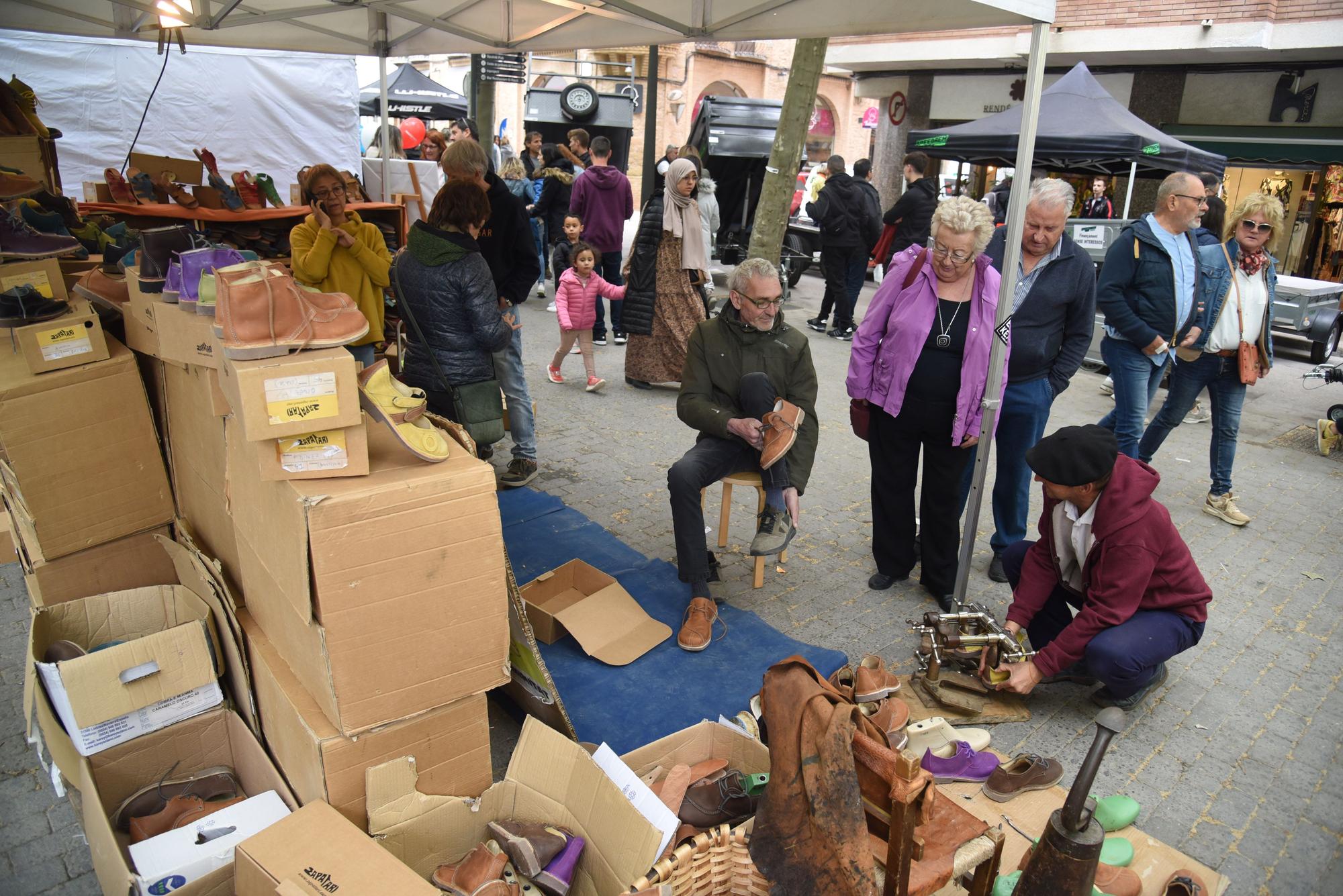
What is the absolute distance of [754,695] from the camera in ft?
10.5

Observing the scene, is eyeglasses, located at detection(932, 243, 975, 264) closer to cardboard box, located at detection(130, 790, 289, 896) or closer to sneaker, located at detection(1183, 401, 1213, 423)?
cardboard box, located at detection(130, 790, 289, 896)

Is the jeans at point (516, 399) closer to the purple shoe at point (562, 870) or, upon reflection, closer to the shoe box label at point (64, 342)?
the shoe box label at point (64, 342)

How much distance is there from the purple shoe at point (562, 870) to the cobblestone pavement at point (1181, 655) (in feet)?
2.37

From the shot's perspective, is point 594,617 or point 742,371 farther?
point 742,371

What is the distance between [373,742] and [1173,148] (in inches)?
350

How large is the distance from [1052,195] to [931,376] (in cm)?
94

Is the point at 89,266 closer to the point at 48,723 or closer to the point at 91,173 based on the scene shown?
the point at 48,723

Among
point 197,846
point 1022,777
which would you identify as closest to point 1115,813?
point 1022,777

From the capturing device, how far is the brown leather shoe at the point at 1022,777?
101 inches

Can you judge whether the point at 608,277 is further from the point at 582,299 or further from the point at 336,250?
the point at 336,250

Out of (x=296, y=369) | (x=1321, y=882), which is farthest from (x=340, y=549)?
(x=1321, y=882)

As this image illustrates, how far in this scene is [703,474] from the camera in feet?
12.5

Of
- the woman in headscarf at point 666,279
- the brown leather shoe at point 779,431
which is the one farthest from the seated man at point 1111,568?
the woman in headscarf at point 666,279

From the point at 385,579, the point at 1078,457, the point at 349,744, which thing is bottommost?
the point at 349,744
